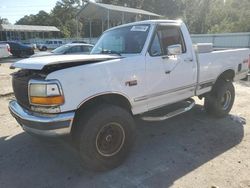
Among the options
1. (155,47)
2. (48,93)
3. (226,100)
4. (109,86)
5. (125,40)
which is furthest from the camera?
(226,100)

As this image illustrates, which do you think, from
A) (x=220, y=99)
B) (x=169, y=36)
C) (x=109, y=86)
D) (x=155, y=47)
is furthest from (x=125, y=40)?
(x=220, y=99)

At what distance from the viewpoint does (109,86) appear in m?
3.50

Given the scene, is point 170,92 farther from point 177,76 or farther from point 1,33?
point 1,33

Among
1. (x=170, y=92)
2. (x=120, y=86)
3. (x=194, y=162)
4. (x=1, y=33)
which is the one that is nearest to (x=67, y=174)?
(x=120, y=86)

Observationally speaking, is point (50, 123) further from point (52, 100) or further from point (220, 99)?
point (220, 99)

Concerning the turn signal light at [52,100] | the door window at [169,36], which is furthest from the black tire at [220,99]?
the turn signal light at [52,100]

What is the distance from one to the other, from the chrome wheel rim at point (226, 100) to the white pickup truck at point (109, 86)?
3.21 feet

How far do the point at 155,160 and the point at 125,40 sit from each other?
2.07m

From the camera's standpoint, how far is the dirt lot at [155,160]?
3410 mm

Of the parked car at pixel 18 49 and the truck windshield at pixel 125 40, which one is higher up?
the truck windshield at pixel 125 40

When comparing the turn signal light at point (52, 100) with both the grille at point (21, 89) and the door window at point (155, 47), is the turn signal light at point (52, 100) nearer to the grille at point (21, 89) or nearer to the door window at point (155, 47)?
the grille at point (21, 89)

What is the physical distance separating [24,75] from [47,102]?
30.7 inches

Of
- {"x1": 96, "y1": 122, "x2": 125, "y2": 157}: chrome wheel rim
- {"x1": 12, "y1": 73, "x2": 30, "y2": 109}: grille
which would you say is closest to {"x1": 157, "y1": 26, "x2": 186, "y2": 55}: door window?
{"x1": 96, "y1": 122, "x2": 125, "y2": 157}: chrome wheel rim

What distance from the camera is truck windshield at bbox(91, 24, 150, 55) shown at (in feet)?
14.0
